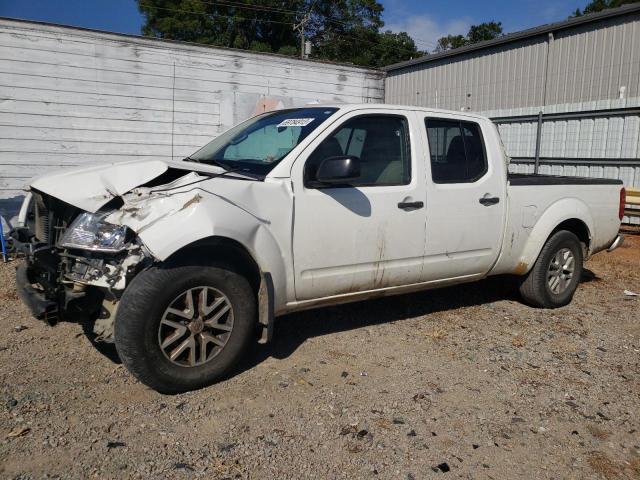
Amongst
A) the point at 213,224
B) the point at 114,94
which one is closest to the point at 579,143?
the point at 114,94

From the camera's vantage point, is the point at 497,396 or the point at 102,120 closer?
the point at 497,396

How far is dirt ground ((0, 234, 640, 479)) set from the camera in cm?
282

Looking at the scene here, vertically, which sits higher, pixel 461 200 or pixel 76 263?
pixel 461 200

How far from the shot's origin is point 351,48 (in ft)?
146

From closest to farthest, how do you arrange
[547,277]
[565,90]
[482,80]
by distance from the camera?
[547,277], [565,90], [482,80]

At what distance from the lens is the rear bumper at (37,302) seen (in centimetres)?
330

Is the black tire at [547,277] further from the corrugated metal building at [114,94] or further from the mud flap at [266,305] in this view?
the corrugated metal building at [114,94]

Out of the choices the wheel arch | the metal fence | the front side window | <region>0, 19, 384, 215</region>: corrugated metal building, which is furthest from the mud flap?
the metal fence

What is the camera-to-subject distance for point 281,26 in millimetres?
42156

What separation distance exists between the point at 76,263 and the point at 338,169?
1759mm

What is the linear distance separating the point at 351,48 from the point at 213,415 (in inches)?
1759

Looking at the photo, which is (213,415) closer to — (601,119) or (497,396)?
(497,396)

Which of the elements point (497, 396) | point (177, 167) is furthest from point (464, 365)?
point (177, 167)

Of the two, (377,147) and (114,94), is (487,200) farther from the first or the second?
(114,94)
